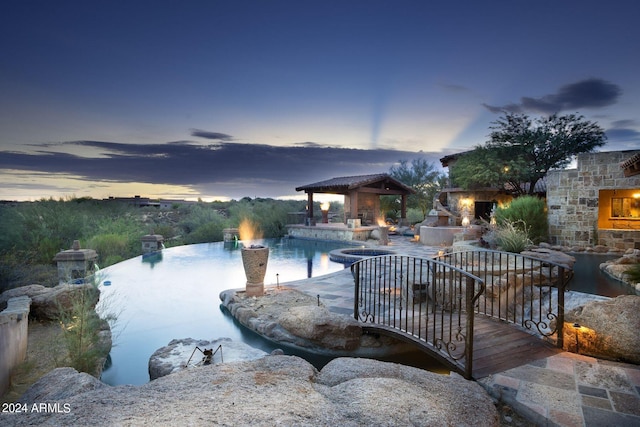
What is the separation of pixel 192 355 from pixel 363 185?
49.1 ft

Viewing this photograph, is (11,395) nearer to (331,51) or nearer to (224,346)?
(224,346)

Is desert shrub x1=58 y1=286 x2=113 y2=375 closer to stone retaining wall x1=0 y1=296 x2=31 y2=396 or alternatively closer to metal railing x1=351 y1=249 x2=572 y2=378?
stone retaining wall x1=0 y1=296 x2=31 y2=396

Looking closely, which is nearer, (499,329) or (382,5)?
(499,329)

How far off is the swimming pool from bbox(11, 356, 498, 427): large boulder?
2.49 m

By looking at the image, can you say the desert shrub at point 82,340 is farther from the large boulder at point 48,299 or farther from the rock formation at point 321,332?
the rock formation at point 321,332

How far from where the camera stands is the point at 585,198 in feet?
38.4

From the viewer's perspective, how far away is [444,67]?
31.8 feet

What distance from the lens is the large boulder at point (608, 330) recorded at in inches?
128

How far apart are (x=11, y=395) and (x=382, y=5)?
32.4ft

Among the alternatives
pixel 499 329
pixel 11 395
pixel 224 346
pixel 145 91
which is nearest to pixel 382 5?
pixel 145 91

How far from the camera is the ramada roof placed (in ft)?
56.7

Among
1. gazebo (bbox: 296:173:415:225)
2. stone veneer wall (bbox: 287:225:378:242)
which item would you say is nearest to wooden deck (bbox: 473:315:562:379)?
stone veneer wall (bbox: 287:225:378:242)

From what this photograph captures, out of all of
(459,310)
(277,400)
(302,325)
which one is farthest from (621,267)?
(277,400)

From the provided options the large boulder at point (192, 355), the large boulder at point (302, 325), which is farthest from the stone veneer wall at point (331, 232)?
the large boulder at point (192, 355)
